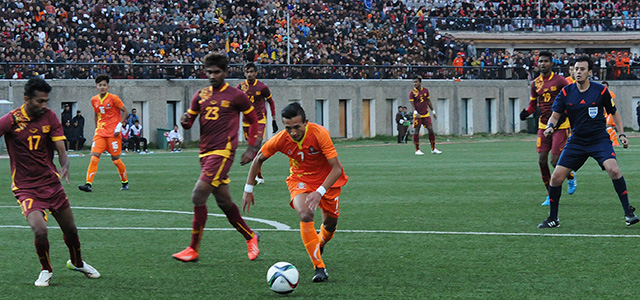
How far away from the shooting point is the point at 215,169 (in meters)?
9.49

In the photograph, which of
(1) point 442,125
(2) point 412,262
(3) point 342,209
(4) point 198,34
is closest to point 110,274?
(2) point 412,262

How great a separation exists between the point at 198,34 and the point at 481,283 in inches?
1471

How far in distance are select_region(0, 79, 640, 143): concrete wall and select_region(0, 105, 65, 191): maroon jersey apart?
100 feet

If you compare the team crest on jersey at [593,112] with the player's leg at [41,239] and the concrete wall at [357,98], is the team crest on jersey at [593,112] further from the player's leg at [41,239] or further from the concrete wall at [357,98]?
the concrete wall at [357,98]

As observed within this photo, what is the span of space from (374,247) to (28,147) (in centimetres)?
385

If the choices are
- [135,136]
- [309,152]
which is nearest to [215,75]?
[309,152]

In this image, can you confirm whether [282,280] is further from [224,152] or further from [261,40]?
[261,40]

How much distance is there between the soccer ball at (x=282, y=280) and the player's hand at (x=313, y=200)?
2.14 ft

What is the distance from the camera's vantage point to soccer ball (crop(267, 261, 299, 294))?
7.54 meters

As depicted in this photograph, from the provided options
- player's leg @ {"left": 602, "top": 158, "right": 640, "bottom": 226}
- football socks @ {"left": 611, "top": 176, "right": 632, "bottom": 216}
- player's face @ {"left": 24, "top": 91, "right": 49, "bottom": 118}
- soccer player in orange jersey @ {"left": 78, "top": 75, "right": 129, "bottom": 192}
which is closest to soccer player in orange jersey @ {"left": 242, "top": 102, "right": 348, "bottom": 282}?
player's face @ {"left": 24, "top": 91, "right": 49, "bottom": 118}

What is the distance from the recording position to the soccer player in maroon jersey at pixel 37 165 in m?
8.11

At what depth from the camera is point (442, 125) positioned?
53031mm

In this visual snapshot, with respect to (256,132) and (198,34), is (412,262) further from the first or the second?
(198,34)

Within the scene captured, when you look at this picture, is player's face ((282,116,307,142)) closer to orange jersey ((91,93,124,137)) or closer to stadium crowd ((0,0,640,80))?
orange jersey ((91,93,124,137))
